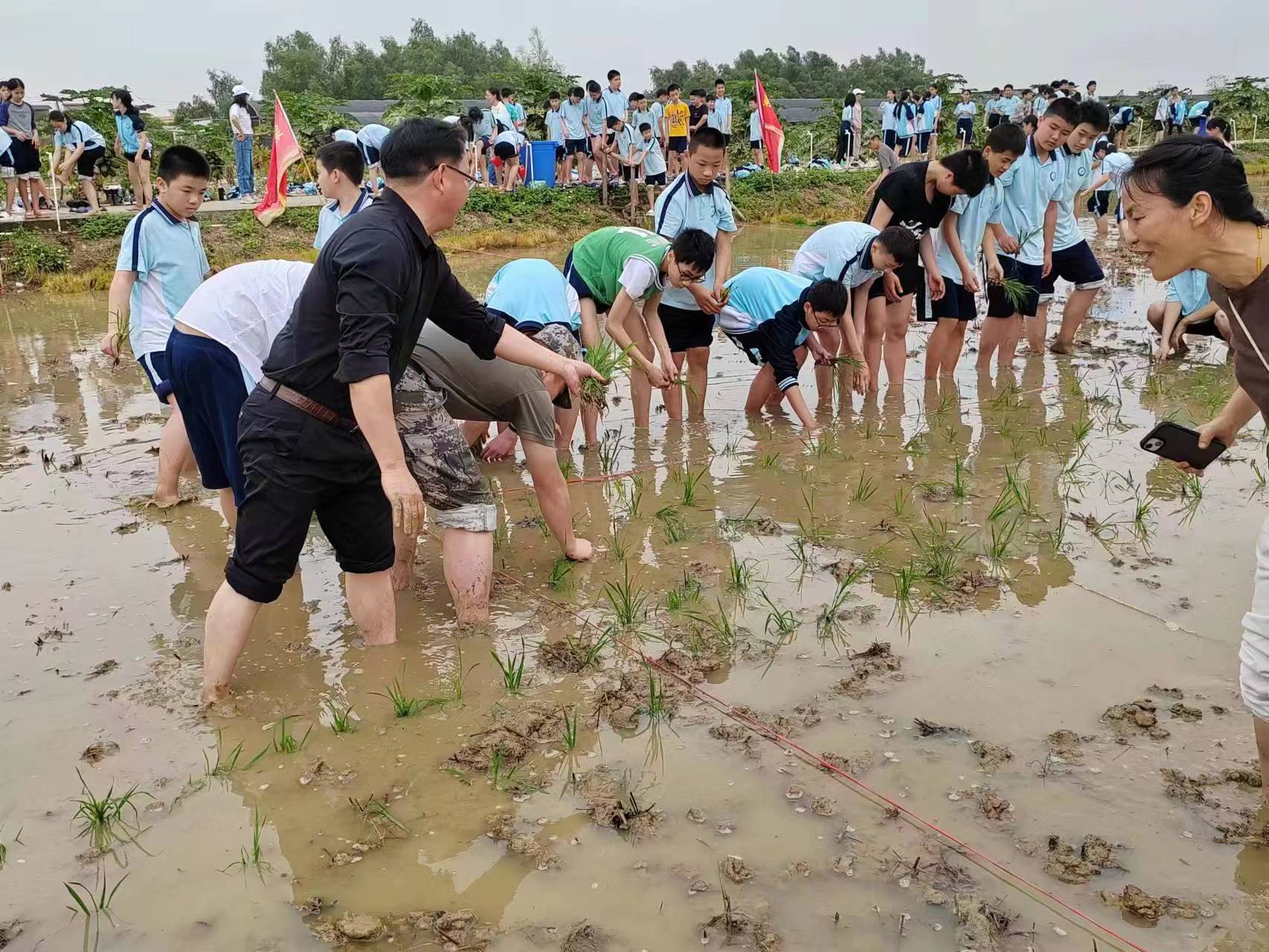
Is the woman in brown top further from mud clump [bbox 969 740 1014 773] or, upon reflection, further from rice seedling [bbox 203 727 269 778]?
rice seedling [bbox 203 727 269 778]

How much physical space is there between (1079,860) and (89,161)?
50.0ft

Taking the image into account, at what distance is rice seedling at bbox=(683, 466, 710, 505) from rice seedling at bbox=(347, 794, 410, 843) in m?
2.61

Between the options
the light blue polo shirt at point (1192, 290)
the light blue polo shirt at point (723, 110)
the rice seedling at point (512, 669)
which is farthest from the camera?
the light blue polo shirt at point (723, 110)

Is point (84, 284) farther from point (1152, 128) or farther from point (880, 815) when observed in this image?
point (1152, 128)

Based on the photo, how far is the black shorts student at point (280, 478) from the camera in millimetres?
3199

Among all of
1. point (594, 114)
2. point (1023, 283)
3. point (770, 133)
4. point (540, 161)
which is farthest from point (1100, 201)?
point (1023, 283)

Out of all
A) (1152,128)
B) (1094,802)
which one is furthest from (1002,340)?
(1152,128)

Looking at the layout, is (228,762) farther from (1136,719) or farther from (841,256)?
(841,256)

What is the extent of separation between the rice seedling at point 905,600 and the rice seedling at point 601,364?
1778 millimetres

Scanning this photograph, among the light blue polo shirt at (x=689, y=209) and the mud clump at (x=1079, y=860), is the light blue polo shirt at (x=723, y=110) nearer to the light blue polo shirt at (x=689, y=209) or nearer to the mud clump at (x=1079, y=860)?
the light blue polo shirt at (x=689, y=209)

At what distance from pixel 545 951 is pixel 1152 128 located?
32790 mm

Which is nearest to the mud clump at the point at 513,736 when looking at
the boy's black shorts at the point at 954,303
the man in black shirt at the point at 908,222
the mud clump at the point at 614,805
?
the mud clump at the point at 614,805

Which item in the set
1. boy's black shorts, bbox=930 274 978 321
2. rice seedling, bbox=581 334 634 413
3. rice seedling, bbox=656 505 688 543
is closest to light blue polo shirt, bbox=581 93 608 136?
boy's black shorts, bbox=930 274 978 321

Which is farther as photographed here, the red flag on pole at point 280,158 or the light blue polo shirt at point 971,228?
the red flag on pole at point 280,158
